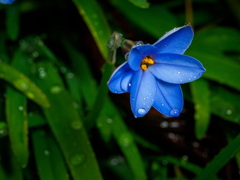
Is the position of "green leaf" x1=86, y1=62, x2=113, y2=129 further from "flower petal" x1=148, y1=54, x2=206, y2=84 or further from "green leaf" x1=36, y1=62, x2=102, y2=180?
"flower petal" x1=148, y1=54, x2=206, y2=84

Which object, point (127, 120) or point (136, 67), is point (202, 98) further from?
point (136, 67)

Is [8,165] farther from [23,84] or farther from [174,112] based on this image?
[174,112]

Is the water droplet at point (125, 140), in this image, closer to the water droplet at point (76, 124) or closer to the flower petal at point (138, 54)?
the water droplet at point (76, 124)

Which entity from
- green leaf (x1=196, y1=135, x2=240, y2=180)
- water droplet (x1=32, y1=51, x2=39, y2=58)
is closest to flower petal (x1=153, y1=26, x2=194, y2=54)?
green leaf (x1=196, y1=135, x2=240, y2=180)

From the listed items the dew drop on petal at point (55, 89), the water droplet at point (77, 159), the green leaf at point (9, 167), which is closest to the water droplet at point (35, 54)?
the dew drop on petal at point (55, 89)

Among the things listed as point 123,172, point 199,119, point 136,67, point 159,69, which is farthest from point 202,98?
point 136,67

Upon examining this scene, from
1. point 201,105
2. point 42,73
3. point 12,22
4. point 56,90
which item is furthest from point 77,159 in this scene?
point 12,22
